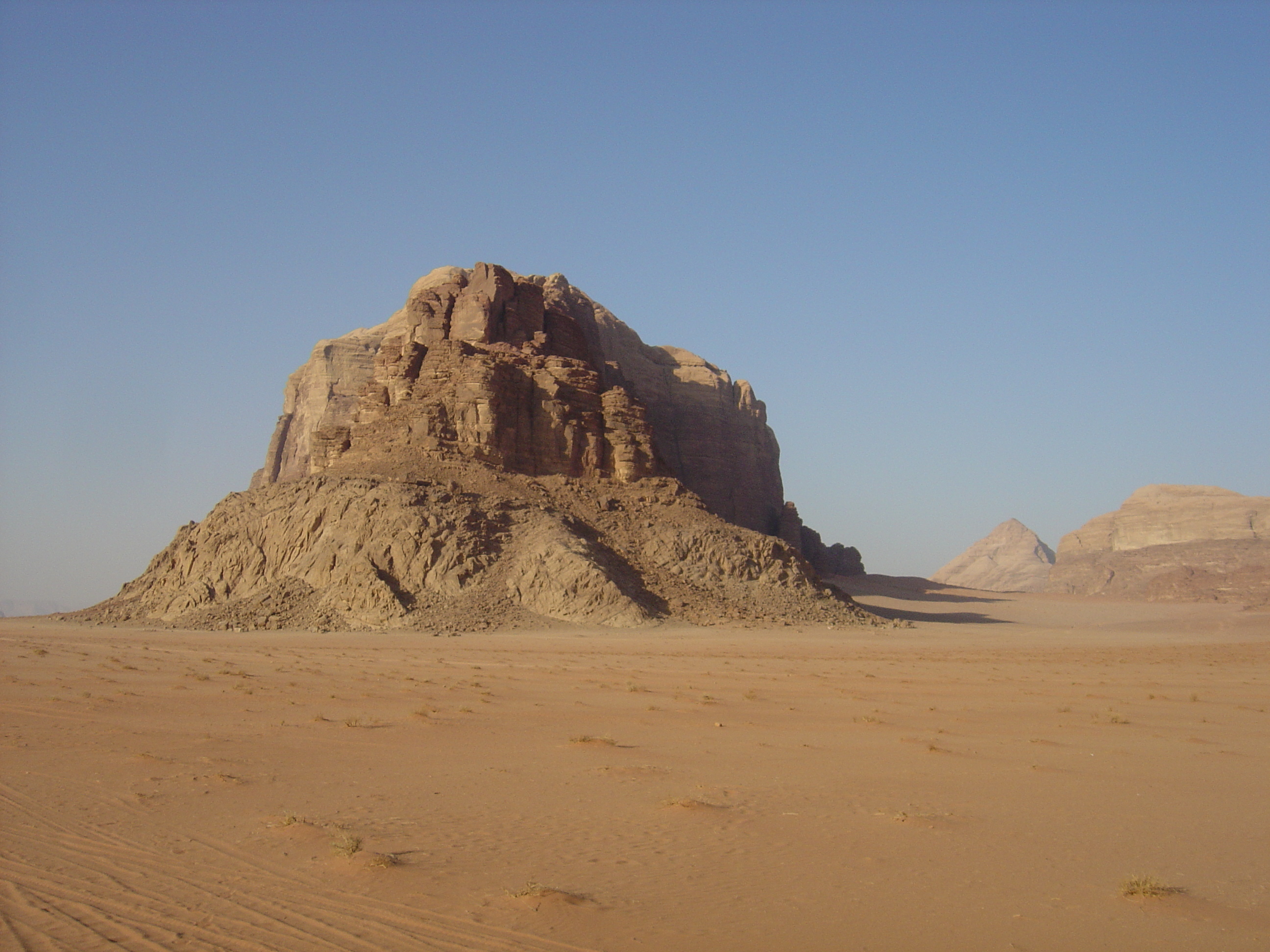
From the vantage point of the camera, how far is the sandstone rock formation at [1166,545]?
106 m

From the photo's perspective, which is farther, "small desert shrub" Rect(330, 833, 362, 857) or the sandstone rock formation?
the sandstone rock formation

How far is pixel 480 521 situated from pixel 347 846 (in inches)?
1489

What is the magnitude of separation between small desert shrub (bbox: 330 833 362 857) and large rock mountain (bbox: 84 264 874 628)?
31881mm

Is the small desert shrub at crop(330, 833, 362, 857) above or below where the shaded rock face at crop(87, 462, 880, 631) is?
below

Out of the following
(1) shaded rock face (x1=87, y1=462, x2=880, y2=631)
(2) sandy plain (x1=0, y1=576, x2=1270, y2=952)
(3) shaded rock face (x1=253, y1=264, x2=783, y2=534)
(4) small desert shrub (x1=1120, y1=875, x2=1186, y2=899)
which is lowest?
(2) sandy plain (x1=0, y1=576, x2=1270, y2=952)

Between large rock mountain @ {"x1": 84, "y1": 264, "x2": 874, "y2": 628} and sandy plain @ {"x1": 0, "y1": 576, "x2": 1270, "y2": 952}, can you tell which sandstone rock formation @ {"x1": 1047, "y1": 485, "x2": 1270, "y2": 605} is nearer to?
large rock mountain @ {"x1": 84, "y1": 264, "x2": 874, "y2": 628}

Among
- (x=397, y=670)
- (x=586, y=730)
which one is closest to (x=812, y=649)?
(x=397, y=670)

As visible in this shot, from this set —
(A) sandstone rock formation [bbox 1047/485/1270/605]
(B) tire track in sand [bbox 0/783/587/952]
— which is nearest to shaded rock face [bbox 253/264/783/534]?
(B) tire track in sand [bbox 0/783/587/952]

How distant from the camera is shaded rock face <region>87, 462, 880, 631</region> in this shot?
41.0m

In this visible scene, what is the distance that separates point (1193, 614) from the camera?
71750 mm

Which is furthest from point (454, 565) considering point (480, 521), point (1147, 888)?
point (1147, 888)

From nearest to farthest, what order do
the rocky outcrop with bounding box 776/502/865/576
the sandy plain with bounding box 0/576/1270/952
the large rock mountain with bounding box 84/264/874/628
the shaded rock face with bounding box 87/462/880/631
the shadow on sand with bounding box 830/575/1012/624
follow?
the sandy plain with bounding box 0/576/1270/952
the shaded rock face with bounding box 87/462/880/631
the large rock mountain with bounding box 84/264/874/628
the shadow on sand with bounding box 830/575/1012/624
the rocky outcrop with bounding box 776/502/865/576

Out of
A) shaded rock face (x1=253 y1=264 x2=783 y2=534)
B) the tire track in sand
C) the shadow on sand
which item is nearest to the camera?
the tire track in sand

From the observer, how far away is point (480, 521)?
45.1 metres
